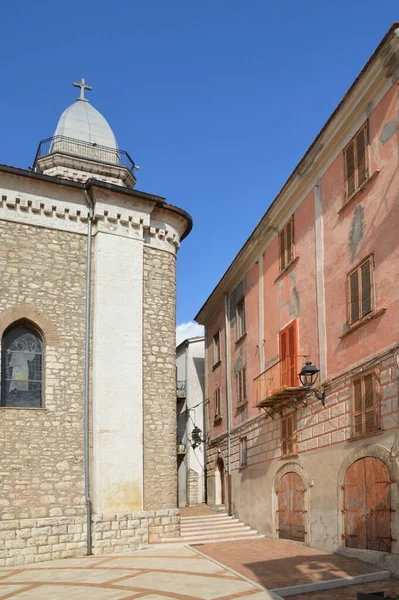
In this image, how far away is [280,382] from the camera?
16281 millimetres

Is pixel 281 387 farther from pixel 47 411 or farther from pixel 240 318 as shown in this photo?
pixel 240 318

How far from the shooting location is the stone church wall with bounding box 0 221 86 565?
13.6 meters

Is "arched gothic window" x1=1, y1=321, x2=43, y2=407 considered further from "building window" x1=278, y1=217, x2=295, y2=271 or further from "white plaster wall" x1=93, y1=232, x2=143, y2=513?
"building window" x1=278, y1=217, x2=295, y2=271

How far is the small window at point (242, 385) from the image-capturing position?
66.7ft

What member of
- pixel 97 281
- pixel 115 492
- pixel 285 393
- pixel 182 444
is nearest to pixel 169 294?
pixel 97 281

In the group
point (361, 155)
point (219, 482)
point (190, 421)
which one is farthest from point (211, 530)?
point (190, 421)

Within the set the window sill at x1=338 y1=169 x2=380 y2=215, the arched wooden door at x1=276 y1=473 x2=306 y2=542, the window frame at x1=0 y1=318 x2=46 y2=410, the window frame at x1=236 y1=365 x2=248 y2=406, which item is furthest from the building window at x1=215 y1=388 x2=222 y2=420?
the window sill at x1=338 y1=169 x2=380 y2=215

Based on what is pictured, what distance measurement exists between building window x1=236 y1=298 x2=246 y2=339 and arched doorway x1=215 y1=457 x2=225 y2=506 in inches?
199

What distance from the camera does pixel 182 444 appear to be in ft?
92.4

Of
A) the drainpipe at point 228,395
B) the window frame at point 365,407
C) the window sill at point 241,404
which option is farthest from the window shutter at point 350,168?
the drainpipe at point 228,395

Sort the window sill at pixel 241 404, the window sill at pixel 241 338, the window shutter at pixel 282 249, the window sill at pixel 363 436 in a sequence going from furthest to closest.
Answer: the window sill at pixel 241 338 → the window sill at pixel 241 404 → the window shutter at pixel 282 249 → the window sill at pixel 363 436

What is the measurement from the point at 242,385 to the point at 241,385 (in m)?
0.11

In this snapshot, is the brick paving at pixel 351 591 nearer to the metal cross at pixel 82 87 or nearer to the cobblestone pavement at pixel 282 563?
the cobblestone pavement at pixel 282 563

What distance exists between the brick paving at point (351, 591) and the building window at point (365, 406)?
258cm
